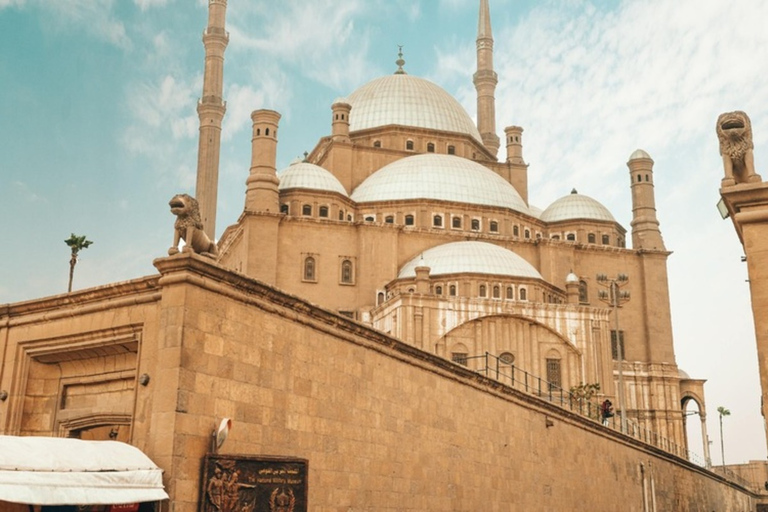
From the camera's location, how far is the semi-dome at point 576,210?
51.3 m

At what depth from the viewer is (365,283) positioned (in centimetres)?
4319

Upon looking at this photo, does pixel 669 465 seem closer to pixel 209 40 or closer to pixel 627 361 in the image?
pixel 627 361

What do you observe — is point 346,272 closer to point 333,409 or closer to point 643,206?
point 643,206

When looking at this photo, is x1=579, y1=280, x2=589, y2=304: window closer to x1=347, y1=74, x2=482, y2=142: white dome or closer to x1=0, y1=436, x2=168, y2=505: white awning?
x1=347, y1=74, x2=482, y2=142: white dome

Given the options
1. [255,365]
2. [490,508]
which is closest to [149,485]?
[255,365]

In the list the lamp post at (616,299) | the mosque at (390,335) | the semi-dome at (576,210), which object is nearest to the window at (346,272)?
the mosque at (390,335)

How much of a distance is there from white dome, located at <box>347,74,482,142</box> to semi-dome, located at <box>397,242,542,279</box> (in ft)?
43.1

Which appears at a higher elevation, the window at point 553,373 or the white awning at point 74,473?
the window at point 553,373

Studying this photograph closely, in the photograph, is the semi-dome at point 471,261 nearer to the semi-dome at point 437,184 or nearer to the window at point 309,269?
the window at point 309,269

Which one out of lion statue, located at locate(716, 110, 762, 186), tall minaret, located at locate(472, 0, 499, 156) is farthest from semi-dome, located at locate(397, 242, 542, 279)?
lion statue, located at locate(716, 110, 762, 186)

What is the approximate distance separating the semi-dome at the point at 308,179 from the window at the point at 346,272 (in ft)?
13.4

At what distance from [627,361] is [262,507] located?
131 ft

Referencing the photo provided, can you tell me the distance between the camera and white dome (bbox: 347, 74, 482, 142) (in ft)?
177

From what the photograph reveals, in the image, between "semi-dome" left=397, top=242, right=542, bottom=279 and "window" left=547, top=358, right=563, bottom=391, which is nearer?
"window" left=547, top=358, right=563, bottom=391
